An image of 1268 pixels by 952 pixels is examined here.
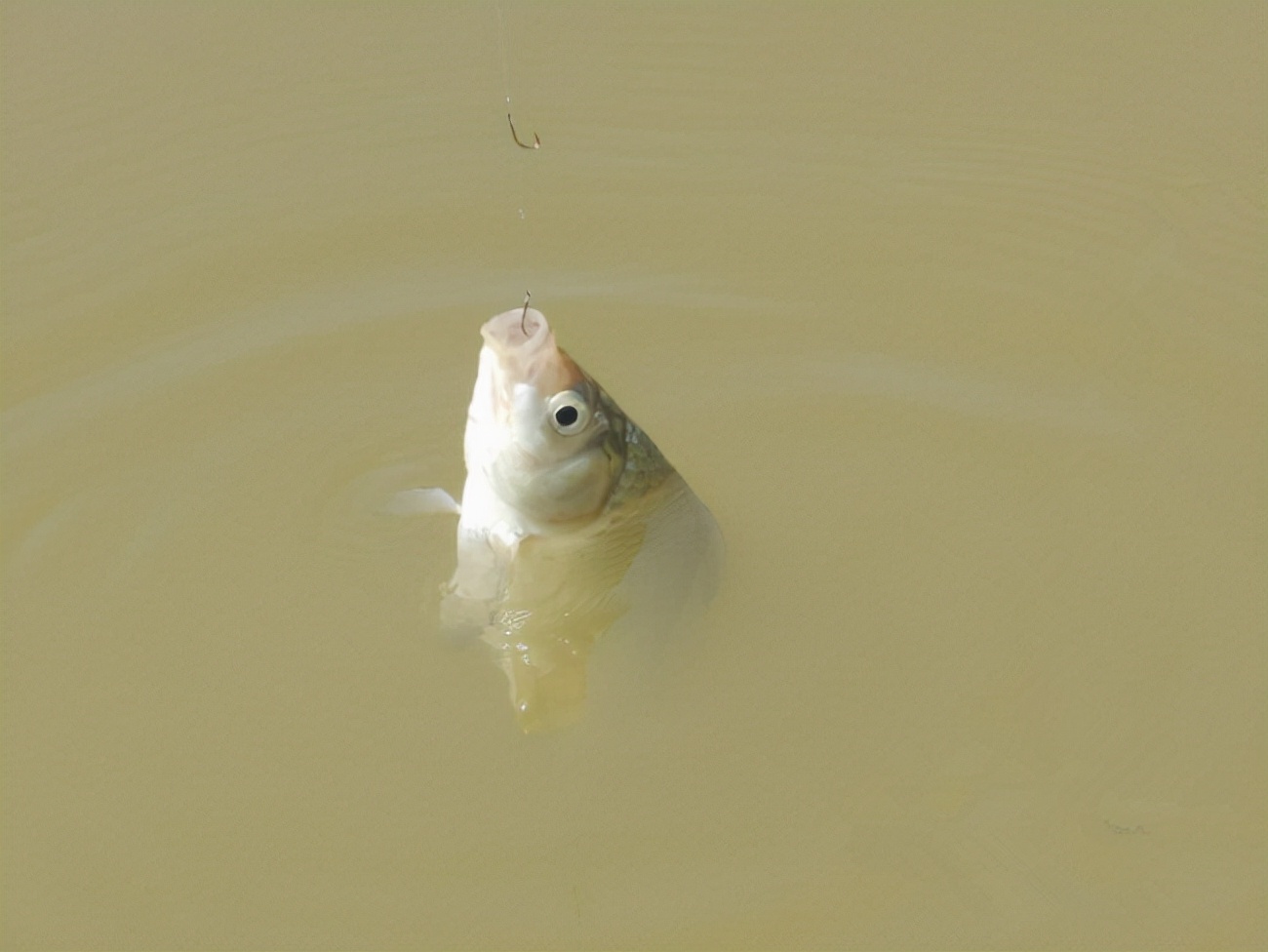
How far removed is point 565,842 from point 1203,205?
3.47 m

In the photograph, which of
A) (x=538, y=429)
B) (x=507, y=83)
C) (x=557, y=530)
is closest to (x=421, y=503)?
(x=557, y=530)

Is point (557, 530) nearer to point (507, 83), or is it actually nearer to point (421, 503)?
point (421, 503)

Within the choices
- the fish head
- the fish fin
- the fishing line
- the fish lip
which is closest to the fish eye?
the fish head

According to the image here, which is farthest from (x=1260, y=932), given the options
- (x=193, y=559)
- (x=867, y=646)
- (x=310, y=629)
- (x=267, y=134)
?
(x=267, y=134)

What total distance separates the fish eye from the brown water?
2.22ft

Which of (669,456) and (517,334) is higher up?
(669,456)

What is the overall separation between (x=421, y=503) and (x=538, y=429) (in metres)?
0.89

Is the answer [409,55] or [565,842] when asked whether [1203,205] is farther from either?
[565,842]

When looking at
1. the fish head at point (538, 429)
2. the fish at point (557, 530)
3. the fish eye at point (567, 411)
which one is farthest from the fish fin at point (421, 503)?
the fish eye at point (567, 411)

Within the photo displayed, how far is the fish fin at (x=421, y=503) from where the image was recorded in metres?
4.81

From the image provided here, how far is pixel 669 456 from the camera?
5324mm

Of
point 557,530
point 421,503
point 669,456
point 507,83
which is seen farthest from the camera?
point 507,83

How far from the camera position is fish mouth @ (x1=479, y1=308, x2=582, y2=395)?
160 inches

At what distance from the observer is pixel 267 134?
6.41 meters
